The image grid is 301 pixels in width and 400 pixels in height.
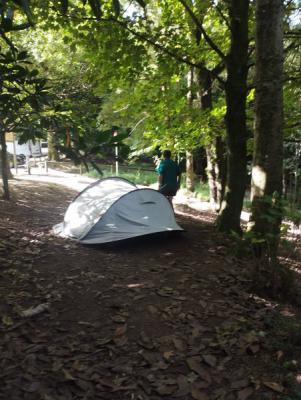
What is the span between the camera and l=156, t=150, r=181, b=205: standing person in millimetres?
8781

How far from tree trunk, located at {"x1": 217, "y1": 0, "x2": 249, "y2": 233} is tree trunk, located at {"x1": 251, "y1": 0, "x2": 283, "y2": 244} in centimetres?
141

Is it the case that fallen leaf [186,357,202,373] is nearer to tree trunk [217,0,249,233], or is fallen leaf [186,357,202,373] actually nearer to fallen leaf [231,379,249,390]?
fallen leaf [231,379,249,390]

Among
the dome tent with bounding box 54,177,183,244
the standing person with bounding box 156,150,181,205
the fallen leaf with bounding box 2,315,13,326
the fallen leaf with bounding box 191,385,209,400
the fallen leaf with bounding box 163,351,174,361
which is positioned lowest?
the fallen leaf with bounding box 191,385,209,400

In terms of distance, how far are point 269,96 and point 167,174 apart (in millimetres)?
3773

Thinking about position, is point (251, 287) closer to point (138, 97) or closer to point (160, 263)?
point (160, 263)

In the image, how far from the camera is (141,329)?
384 cm

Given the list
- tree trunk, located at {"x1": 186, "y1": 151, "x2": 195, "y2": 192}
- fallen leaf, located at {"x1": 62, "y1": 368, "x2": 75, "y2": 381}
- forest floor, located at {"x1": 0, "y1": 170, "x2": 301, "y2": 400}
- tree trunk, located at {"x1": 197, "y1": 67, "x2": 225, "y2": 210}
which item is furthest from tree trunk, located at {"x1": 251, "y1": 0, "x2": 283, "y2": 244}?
tree trunk, located at {"x1": 186, "y1": 151, "x2": 195, "y2": 192}

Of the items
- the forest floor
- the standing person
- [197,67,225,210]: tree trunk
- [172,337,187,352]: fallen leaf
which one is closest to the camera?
the forest floor

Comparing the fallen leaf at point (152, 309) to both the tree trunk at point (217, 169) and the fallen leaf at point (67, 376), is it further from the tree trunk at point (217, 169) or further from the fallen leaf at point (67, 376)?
the tree trunk at point (217, 169)

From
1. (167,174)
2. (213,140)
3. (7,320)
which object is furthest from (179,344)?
(213,140)

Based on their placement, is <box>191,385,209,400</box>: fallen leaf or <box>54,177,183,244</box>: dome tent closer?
<box>191,385,209,400</box>: fallen leaf

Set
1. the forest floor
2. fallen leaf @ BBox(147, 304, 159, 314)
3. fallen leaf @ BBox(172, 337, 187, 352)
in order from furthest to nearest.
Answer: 1. fallen leaf @ BBox(147, 304, 159, 314)
2. fallen leaf @ BBox(172, 337, 187, 352)
3. the forest floor

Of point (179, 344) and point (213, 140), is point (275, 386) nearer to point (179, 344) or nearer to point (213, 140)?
point (179, 344)

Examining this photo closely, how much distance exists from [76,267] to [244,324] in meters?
2.66
